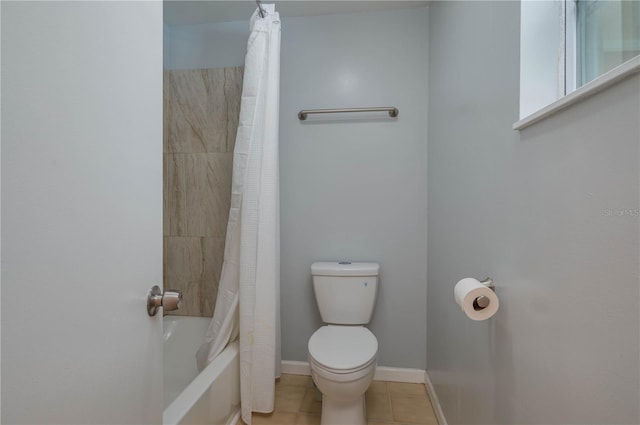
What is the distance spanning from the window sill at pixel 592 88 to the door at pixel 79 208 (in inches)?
33.5

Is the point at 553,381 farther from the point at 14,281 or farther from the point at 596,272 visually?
the point at 14,281

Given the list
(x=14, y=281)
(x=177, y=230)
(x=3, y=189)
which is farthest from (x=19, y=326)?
(x=177, y=230)

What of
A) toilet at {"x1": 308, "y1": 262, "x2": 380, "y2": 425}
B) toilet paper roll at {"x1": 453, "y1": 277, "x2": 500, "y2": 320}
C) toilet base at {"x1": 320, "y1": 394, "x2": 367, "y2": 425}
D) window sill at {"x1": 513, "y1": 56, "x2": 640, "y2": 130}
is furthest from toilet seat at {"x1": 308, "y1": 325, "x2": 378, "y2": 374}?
window sill at {"x1": 513, "y1": 56, "x2": 640, "y2": 130}

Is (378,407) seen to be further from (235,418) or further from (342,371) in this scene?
(235,418)

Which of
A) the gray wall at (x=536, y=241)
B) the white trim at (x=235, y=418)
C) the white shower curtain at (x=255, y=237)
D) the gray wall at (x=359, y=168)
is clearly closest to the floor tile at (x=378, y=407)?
the gray wall at (x=359, y=168)

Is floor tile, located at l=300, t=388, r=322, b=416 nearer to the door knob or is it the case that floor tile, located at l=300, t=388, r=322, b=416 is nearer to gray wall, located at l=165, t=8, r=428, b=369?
gray wall, located at l=165, t=8, r=428, b=369

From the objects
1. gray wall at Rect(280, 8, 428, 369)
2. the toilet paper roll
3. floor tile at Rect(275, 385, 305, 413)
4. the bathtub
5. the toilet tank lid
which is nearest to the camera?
the toilet paper roll

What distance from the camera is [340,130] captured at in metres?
1.85

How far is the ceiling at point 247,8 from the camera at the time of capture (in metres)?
1.75

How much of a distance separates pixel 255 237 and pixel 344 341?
2.24ft

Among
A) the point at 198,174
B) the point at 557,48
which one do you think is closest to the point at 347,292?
the point at 198,174


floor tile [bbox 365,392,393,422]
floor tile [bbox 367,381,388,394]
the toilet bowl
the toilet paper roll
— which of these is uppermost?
the toilet paper roll

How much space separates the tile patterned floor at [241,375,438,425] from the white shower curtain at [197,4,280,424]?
5.9 inches

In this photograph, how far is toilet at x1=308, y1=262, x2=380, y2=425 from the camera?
4.00 ft
